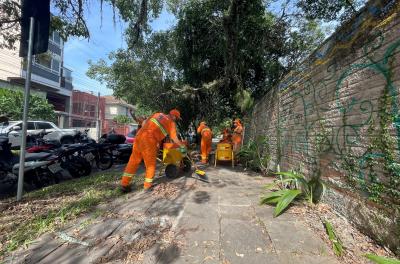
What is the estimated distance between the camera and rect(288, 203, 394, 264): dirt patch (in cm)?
301

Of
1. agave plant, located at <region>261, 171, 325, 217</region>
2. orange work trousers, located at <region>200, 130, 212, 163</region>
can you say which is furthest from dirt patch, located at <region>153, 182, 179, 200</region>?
orange work trousers, located at <region>200, 130, 212, 163</region>

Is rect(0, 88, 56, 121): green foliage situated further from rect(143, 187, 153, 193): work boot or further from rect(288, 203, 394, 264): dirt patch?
rect(288, 203, 394, 264): dirt patch

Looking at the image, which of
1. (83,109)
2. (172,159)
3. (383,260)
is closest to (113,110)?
(83,109)

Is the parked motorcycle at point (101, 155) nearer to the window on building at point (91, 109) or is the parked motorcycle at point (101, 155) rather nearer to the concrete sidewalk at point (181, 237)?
the concrete sidewalk at point (181, 237)

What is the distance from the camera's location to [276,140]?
7.79 metres

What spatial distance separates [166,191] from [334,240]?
298 centimetres

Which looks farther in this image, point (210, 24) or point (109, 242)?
point (210, 24)

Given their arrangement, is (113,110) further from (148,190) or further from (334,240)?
(334,240)

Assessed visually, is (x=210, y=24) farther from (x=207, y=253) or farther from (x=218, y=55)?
(x=207, y=253)

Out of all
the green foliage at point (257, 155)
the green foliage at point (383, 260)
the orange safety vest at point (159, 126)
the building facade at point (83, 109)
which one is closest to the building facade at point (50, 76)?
the building facade at point (83, 109)

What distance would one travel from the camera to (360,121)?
354cm

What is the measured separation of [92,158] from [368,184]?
7853mm

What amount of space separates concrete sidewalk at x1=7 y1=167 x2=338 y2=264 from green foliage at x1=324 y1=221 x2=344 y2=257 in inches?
2.9

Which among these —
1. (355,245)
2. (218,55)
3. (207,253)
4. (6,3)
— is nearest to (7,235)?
(207,253)
